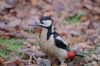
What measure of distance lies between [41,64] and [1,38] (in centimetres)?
115

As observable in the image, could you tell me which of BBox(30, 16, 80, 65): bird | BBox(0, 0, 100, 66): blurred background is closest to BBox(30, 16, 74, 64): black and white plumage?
BBox(30, 16, 80, 65): bird

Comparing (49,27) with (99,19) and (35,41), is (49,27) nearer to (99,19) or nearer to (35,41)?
(35,41)

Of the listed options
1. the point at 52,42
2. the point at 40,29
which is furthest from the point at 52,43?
the point at 40,29

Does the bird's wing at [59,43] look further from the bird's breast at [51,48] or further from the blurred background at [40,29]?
the blurred background at [40,29]

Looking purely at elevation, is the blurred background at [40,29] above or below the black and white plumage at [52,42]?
below

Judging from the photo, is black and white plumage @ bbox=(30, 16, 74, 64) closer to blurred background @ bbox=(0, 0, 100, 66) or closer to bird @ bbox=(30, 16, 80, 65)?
bird @ bbox=(30, 16, 80, 65)

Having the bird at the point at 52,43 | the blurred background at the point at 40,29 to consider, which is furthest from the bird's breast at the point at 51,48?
the blurred background at the point at 40,29

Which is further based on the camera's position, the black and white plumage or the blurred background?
the blurred background


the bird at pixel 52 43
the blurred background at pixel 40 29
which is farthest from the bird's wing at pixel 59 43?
the blurred background at pixel 40 29

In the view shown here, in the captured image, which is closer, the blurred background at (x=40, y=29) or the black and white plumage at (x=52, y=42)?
→ the black and white plumage at (x=52, y=42)

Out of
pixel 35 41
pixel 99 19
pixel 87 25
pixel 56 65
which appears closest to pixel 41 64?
pixel 56 65

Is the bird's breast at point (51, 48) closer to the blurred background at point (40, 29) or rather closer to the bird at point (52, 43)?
the bird at point (52, 43)

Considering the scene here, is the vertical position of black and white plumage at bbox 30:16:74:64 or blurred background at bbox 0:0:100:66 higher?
black and white plumage at bbox 30:16:74:64

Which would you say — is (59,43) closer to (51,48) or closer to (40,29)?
(51,48)
